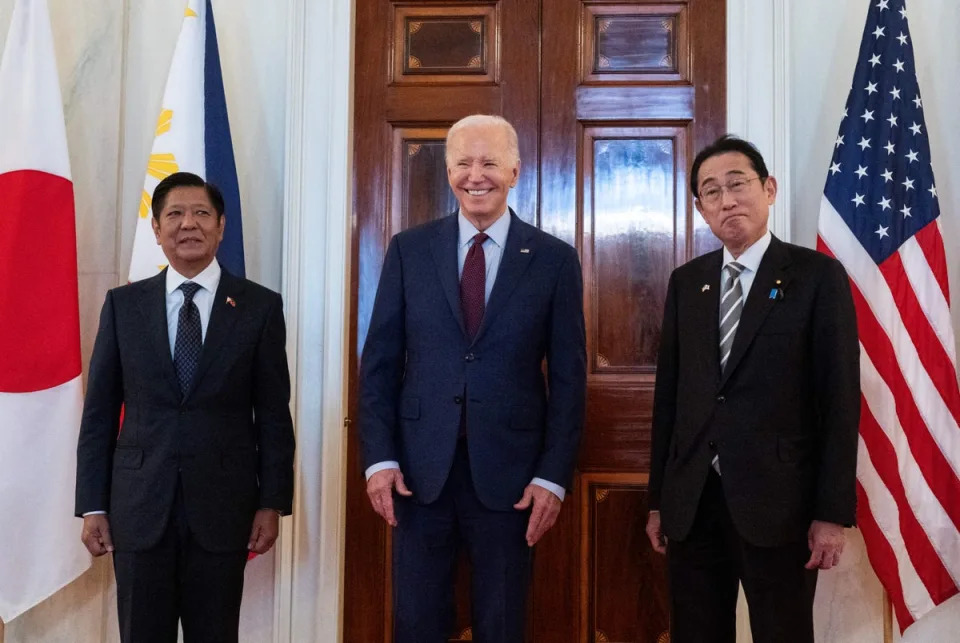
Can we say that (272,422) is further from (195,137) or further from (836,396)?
(836,396)

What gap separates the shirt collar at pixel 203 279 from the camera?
241cm

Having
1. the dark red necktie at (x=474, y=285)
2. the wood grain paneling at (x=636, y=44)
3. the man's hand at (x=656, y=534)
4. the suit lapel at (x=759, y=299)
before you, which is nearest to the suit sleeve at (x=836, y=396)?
the suit lapel at (x=759, y=299)

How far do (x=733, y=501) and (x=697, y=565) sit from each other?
216 mm

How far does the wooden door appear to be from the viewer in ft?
10.3

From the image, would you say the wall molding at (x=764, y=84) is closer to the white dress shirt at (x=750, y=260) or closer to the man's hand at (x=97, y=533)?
the white dress shirt at (x=750, y=260)

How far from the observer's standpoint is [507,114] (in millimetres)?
3230

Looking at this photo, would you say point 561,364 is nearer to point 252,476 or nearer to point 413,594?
point 413,594

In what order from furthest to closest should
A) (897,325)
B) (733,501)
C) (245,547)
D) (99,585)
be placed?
(99,585), (897,325), (245,547), (733,501)

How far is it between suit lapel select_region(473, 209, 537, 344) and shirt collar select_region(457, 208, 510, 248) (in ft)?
0.05

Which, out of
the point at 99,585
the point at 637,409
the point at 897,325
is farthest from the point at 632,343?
the point at 99,585

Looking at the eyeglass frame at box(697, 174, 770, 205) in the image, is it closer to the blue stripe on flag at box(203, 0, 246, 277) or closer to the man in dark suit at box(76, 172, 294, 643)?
the man in dark suit at box(76, 172, 294, 643)

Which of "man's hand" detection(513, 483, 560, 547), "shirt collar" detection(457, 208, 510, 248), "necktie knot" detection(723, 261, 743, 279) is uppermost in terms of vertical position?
"shirt collar" detection(457, 208, 510, 248)

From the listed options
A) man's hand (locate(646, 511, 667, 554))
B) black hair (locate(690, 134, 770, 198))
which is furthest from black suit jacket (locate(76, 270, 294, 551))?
black hair (locate(690, 134, 770, 198))

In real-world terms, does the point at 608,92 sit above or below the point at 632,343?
above
